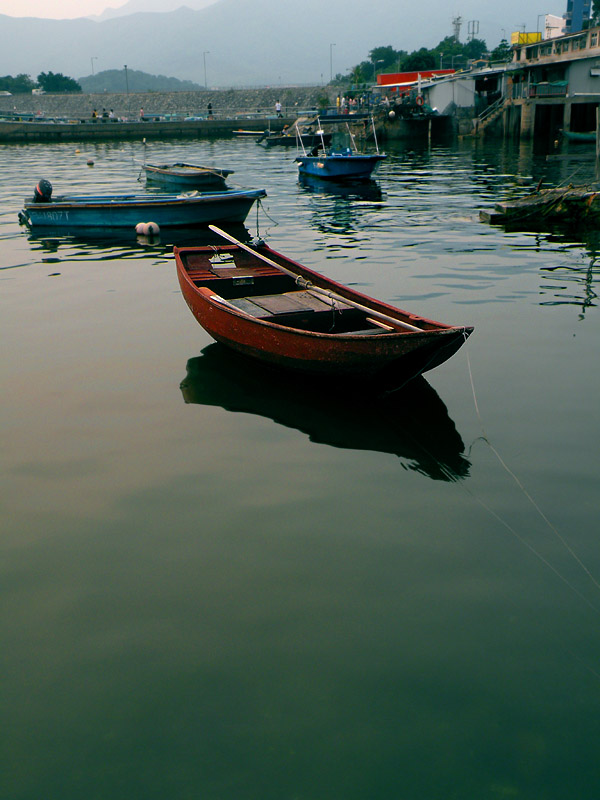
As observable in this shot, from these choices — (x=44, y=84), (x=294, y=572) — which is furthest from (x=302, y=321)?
(x=44, y=84)

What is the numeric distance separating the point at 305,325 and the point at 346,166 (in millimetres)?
22813

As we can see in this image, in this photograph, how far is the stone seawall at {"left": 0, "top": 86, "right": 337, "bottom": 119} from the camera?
11312 centimetres

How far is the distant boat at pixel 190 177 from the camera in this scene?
99.4ft

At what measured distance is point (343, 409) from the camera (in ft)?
28.1

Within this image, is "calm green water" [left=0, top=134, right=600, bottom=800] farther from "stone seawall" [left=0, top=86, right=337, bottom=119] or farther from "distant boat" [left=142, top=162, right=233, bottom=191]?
"stone seawall" [left=0, top=86, right=337, bottom=119]

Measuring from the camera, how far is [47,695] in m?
4.38

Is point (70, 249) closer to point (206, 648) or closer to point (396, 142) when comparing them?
point (206, 648)

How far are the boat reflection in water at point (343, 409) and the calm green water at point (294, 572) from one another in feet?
0.12

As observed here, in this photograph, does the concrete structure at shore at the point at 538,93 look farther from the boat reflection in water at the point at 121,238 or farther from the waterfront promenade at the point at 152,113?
the boat reflection in water at the point at 121,238

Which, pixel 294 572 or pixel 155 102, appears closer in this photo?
pixel 294 572

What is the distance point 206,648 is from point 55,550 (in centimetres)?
193

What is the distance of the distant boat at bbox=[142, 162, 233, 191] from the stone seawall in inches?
3429

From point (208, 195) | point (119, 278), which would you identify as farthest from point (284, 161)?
point (119, 278)

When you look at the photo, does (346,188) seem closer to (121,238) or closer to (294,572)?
(121,238)
